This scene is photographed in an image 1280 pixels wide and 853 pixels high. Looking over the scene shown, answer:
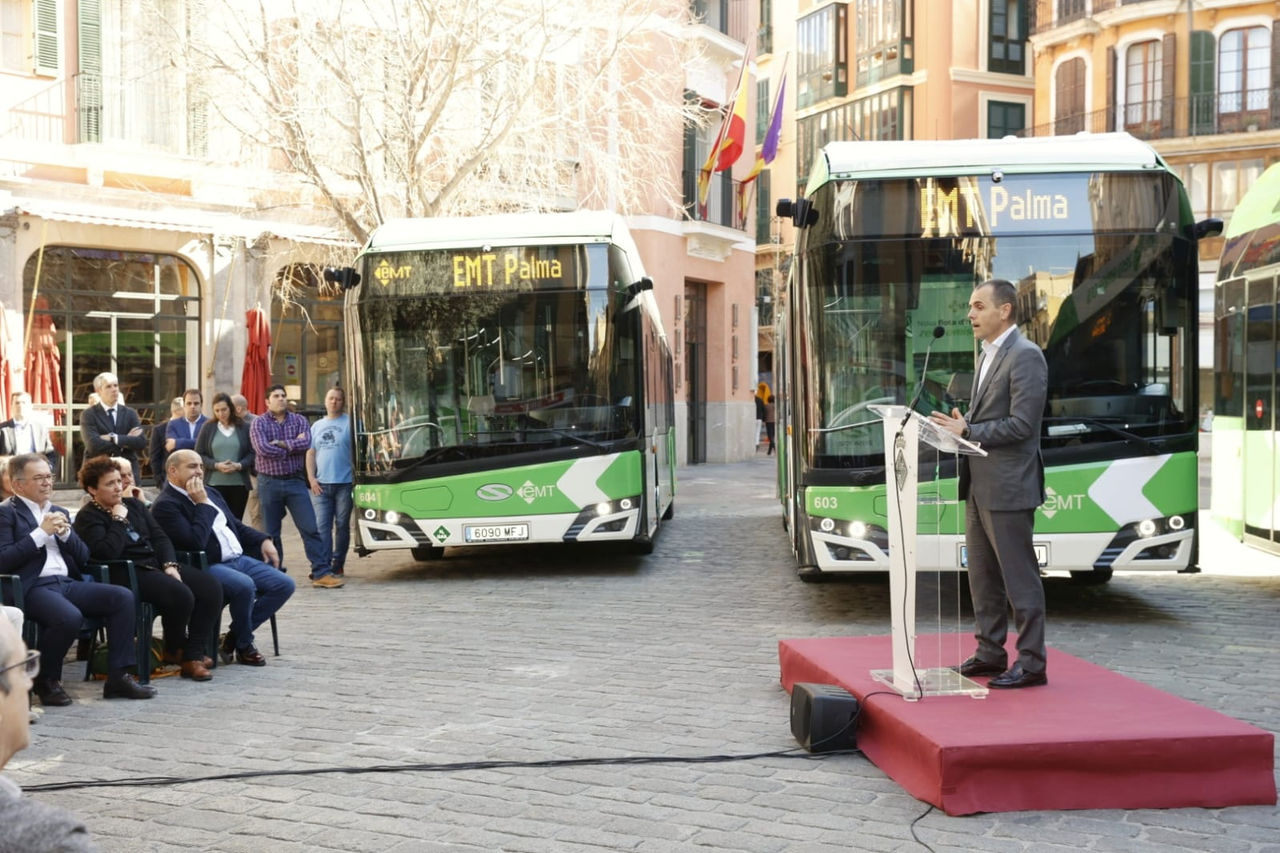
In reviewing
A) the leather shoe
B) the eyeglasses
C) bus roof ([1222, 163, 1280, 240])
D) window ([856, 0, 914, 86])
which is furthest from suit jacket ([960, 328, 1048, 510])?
window ([856, 0, 914, 86])

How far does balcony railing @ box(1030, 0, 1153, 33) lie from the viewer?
148 ft

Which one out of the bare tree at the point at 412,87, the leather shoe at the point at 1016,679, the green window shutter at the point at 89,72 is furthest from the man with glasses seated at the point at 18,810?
the green window shutter at the point at 89,72

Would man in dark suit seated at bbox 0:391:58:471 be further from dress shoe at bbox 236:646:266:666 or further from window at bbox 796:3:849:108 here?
window at bbox 796:3:849:108

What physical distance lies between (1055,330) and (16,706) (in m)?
8.05

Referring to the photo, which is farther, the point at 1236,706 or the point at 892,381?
the point at 892,381

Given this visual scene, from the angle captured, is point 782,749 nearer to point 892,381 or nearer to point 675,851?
point 675,851

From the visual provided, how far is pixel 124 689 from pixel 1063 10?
45.6 metres

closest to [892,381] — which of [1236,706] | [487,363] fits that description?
[1236,706]

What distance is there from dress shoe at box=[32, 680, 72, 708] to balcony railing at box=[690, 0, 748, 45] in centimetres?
2777

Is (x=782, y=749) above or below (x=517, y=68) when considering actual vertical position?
below

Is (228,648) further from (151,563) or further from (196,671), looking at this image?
(151,563)

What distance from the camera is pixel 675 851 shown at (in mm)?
4820

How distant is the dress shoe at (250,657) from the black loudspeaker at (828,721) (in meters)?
3.88

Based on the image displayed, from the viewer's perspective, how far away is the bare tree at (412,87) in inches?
717
